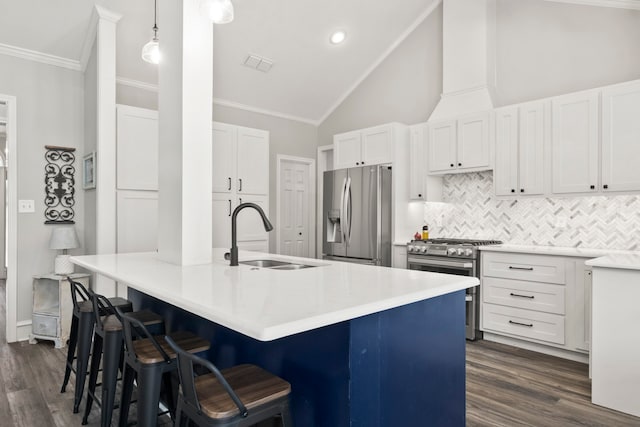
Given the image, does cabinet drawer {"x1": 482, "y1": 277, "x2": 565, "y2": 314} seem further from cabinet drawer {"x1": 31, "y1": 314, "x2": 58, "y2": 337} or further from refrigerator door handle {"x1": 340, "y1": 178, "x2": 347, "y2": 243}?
cabinet drawer {"x1": 31, "y1": 314, "x2": 58, "y2": 337}

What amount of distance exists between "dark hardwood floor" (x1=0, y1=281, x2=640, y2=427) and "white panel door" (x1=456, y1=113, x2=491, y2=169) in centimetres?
176

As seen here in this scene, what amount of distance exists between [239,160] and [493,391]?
3.35 m

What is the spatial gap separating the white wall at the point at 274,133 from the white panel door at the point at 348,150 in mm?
974

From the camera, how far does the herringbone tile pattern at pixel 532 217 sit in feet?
11.5

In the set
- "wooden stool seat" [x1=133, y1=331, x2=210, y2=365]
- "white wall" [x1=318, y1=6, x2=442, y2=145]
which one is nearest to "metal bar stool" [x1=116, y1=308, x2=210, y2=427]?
"wooden stool seat" [x1=133, y1=331, x2=210, y2=365]

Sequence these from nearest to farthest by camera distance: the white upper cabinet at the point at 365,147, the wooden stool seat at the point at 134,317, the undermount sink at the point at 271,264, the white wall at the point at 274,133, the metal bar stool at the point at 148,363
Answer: the metal bar stool at the point at 148,363, the wooden stool seat at the point at 134,317, the undermount sink at the point at 271,264, the white upper cabinet at the point at 365,147, the white wall at the point at 274,133

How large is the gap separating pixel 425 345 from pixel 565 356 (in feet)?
7.96

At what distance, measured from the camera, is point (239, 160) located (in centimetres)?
467

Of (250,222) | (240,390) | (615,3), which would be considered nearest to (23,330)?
(250,222)

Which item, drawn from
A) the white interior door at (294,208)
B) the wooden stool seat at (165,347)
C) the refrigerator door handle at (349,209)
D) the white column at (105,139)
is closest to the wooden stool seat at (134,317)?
the wooden stool seat at (165,347)

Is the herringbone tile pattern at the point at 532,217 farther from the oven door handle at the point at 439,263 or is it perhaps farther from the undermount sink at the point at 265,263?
the undermount sink at the point at 265,263

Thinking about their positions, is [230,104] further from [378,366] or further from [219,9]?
[378,366]

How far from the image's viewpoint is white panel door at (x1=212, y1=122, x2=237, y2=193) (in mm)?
4473

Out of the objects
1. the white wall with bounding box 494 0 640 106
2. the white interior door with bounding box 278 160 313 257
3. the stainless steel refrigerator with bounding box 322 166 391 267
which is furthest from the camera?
the white interior door with bounding box 278 160 313 257
